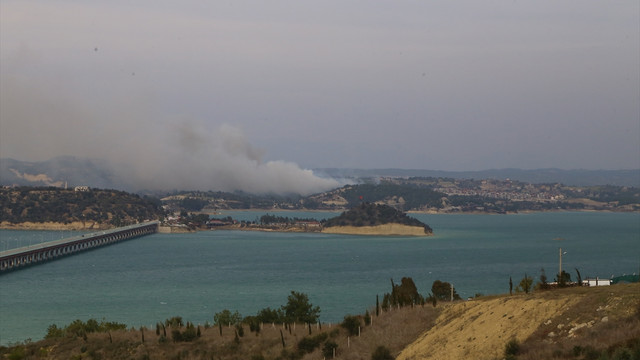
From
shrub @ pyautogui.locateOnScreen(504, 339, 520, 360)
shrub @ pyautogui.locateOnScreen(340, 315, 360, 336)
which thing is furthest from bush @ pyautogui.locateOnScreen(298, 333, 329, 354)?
shrub @ pyautogui.locateOnScreen(504, 339, 520, 360)

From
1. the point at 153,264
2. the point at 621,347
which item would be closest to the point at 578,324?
the point at 621,347

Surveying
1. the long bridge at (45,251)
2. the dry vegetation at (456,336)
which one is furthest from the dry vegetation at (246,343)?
the long bridge at (45,251)

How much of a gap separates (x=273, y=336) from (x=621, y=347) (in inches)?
846

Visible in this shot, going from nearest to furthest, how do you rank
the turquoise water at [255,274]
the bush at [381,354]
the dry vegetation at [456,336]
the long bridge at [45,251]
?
the dry vegetation at [456,336]
the bush at [381,354]
the turquoise water at [255,274]
the long bridge at [45,251]

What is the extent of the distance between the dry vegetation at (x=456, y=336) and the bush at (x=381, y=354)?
1.47 ft

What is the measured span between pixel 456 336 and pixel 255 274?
83949 mm

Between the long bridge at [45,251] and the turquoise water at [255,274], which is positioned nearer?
the turquoise water at [255,274]

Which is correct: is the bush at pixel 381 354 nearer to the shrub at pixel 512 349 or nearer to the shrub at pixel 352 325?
the shrub at pixel 352 325

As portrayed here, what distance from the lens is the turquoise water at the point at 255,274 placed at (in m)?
81.6

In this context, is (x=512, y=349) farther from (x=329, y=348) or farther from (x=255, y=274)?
(x=255, y=274)

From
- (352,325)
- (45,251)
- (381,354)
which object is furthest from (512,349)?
(45,251)

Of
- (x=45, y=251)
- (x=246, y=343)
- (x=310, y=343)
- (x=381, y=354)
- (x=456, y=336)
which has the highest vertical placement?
(x=456, y=336)

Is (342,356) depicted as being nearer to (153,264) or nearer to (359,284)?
(359,284)

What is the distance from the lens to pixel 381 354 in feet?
117
